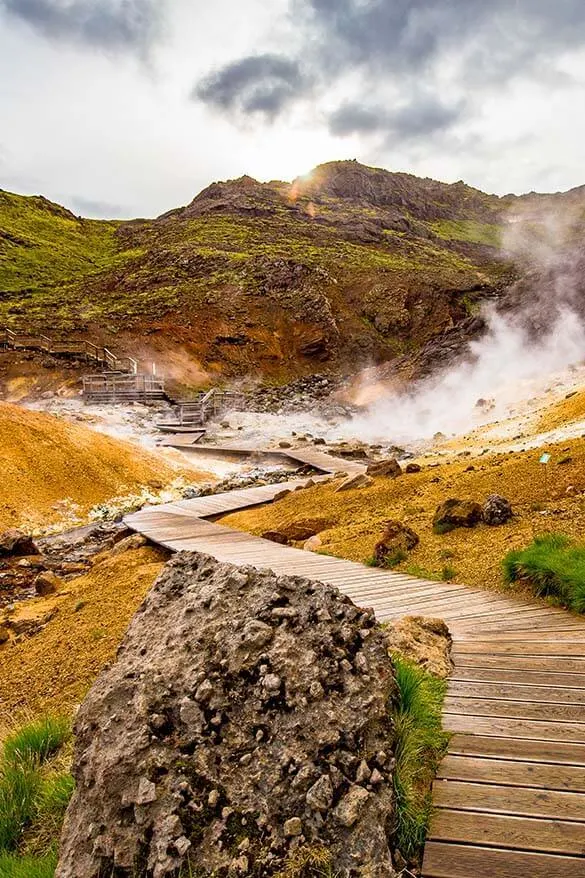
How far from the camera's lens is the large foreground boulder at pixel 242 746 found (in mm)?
1819

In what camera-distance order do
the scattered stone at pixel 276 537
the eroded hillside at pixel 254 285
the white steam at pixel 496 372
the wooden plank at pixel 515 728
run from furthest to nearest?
the eroded hillside at pixel 254 285
the white steam at pixel 496 372
the scattered stone at pixel 276 537
the wooden plank at pixel 515 728

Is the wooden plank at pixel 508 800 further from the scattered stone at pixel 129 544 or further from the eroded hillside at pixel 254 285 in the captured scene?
the eroded hillside at pixel 254 285

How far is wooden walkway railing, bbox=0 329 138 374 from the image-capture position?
3609 cm

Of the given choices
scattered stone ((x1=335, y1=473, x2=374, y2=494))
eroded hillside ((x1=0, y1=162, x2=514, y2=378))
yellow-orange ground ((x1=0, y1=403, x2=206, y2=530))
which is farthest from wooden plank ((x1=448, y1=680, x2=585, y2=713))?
eroded hillside ((x1=0, y1=162, x2=514, y2=378))

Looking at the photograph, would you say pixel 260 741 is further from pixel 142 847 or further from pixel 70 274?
pixel 70 274

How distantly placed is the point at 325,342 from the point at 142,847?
1671 inches

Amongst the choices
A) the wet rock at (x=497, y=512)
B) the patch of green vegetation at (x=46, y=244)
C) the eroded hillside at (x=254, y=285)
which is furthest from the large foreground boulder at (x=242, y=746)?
the patch of green vegetation at (x=46, y=244)

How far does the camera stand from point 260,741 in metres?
2.08

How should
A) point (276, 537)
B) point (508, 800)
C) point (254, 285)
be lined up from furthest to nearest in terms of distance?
point (254, 285), point (276, 537), point (508, 800)

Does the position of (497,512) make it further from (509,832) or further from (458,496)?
(509,832)

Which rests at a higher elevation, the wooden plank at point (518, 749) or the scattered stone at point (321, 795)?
the scattered stone at point (321, 795)

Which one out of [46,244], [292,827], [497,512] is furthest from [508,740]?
[46,244]

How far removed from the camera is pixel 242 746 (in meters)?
2.07

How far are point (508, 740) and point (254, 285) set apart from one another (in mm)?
47197
